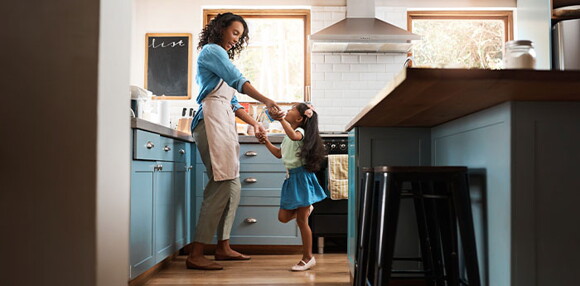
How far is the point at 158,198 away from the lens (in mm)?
2896

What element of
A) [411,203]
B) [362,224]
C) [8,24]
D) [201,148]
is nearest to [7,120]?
[8,24]

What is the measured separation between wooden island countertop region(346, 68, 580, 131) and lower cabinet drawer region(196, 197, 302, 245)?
2.12 meters

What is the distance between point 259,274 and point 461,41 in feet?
9.82

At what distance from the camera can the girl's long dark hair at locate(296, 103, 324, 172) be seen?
319 centimetres

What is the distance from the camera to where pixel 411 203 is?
242 cm

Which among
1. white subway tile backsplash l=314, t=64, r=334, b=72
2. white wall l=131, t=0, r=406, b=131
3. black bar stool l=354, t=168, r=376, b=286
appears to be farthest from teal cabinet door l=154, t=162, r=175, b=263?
white subway tile backsplash l=314, t=64, r=334, b=72

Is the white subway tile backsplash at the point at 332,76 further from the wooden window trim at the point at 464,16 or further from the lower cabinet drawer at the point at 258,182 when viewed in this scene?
the lower cabinet drawer at the point at 258,182

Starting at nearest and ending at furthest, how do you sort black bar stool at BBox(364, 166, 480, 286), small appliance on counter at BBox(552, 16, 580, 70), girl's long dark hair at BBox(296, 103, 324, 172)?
black bar stool at BBox(364, 166, 480, 286) → girl's long dark hair at BBox(296, 103, 324, 172) → small appliance on counter at BBox(552, 16, 580, 70)

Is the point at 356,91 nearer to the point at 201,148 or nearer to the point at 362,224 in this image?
the point at 201,148

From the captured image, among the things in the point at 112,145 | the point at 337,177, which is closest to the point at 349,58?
the point at 337,177

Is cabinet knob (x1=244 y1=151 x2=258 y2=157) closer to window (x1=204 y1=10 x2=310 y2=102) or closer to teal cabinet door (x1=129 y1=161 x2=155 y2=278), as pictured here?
window (x1=204 y1=10 x2=310 y2=102)

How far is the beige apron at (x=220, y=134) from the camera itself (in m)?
3.20

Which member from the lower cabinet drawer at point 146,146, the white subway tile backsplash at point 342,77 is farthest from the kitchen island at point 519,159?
the white subway tile backsplash at point 342,77

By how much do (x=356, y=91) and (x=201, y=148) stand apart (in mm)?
1827
